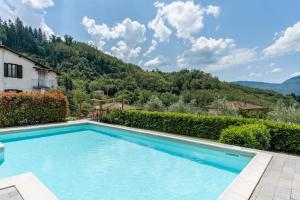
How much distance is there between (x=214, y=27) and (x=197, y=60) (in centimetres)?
573

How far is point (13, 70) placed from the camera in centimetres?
1981

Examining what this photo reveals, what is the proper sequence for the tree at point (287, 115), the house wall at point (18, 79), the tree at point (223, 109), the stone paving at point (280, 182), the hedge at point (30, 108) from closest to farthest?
the stone paving at point (280, 182) < the tree at point (287, 115) < the hedge at point (30, 108) < the tree at point (223, 109) < the house wall at point (18, 79)

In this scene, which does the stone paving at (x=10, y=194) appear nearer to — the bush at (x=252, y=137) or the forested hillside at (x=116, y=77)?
the bush at (x=252, y=137)

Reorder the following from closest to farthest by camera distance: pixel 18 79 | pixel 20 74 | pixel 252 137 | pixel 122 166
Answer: pixel 122 166 < pixel 252 137 < pixel 18 79 < pixel 20 74

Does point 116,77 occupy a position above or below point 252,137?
above

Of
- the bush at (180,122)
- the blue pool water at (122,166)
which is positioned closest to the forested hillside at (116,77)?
the bush at (180,122)

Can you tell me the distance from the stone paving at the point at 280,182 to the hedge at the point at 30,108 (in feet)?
44.2

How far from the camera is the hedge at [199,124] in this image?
7.82m

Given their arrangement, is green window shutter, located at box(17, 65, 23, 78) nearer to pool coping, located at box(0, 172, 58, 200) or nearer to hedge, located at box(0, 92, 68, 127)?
hedge, located at box(0, 92, 68, 127)

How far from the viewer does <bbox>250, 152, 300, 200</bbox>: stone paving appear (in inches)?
155

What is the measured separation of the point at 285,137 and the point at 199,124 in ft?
12.1

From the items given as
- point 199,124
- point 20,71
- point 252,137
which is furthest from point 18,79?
point 252,137

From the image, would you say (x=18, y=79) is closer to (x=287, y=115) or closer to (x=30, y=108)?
(x=30, y=108)

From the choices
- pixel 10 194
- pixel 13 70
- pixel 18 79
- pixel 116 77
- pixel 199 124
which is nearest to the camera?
pixel 10 194
